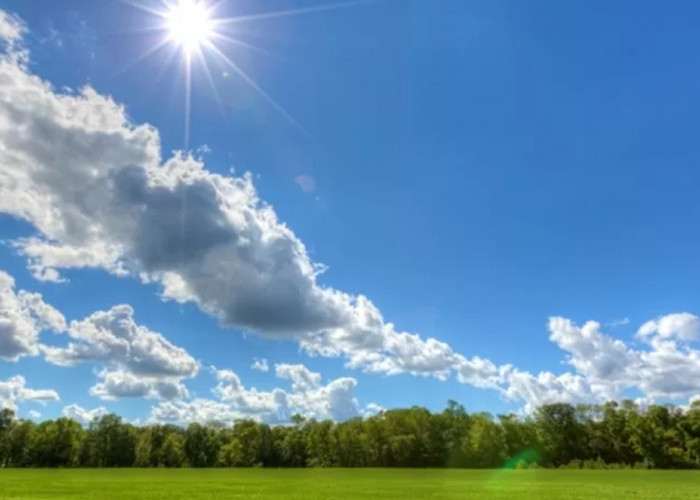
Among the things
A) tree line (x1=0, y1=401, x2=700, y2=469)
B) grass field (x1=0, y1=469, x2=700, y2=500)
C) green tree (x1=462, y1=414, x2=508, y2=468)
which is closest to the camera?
grass field (x1=0, y1=469, x2=700, y2=500)

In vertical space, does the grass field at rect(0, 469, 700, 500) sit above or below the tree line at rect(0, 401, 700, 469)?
below

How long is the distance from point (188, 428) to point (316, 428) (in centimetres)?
3865

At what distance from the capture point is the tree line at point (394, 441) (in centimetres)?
13238

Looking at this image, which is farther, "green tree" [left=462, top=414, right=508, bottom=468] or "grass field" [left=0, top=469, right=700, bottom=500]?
"green tree" [left=462, top=414, right=508, bottom=468]

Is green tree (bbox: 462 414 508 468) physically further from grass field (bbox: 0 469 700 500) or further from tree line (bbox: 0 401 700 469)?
grass field (bbox: 0 469 700 500)

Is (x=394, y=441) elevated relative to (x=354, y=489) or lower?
elevated

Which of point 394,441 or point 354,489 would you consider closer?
point 354,489

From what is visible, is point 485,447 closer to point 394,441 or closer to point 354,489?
point 394,441

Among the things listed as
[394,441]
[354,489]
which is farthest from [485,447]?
[354,489]

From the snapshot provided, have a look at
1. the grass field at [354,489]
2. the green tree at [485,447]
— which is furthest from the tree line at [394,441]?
the grass field at [354,489]

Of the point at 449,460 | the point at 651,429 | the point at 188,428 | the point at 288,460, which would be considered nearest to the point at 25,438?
the point at 188,428

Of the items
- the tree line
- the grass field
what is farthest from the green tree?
the grass field

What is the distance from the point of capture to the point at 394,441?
14375 cm

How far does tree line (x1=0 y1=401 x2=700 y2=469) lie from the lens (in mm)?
132375
